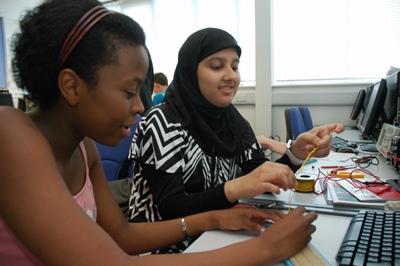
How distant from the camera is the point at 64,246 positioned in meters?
0.44

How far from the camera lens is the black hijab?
1111 mm

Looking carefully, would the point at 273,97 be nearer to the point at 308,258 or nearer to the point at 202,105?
the point at 202,105

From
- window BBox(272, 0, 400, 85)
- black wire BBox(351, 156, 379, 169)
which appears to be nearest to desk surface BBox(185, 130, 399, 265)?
black wire BBox(351, 156, 379, 169)

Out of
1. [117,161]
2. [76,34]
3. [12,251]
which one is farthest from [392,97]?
[12,251]

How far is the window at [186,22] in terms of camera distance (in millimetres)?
3764

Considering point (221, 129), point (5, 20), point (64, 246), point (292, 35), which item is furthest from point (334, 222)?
point (5, 20)

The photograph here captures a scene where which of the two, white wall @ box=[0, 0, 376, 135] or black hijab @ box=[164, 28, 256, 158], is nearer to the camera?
black hijab @ box=[164, 28, 256, 158]

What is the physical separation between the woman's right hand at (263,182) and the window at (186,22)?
3.23 meters

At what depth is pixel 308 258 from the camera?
1.86ft

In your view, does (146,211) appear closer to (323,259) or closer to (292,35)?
(323,259)

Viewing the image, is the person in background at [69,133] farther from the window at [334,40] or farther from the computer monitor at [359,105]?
the window at [334,40]

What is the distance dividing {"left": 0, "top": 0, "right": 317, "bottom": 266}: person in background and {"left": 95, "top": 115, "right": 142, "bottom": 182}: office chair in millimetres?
722

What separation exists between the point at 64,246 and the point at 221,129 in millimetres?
873

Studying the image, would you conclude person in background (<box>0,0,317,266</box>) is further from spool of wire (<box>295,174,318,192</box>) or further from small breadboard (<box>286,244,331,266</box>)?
spool of wire (<box>295,174,318,192</box>)
